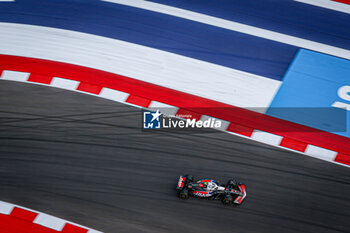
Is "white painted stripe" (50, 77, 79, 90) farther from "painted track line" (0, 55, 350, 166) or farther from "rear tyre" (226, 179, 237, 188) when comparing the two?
"rear tyre" (226, 179, 237, 188)

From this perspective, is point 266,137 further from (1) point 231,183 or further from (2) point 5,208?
(2) point 5,208

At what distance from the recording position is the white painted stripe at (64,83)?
24.2 feet

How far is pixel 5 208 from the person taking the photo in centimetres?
576

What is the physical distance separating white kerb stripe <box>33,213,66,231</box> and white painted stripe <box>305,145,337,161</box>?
5206 mm

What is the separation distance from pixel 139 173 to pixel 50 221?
1.88m

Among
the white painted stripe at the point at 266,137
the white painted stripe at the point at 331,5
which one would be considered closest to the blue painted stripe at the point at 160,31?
the white painted stripe at the point at 266,137

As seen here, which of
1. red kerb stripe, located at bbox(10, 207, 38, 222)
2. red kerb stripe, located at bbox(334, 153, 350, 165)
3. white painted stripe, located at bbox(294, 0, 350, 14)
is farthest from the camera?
white painted stripe, located at bbox(294, 0, 350, 14)

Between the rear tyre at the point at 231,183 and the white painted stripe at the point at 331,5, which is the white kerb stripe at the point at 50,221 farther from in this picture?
the white painted stripe at the point at 331,5

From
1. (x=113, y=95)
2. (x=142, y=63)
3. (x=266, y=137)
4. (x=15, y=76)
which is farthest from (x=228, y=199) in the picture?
(x=15, y=76)

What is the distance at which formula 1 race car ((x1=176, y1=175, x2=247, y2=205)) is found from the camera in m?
5.58

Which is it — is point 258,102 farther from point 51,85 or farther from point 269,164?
point 51,85
